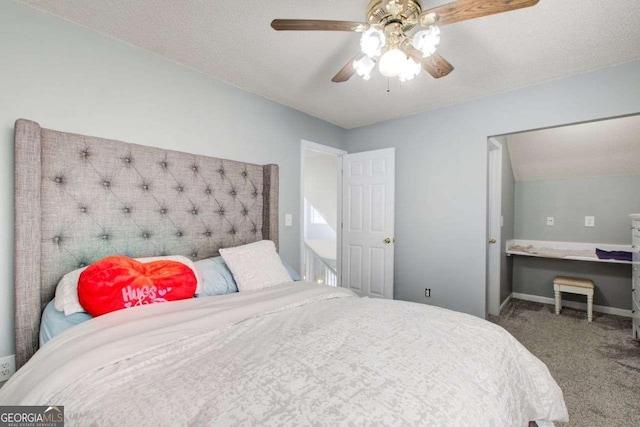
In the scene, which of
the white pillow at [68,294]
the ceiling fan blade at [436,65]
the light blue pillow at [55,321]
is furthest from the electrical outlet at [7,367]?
the ceiling fan blade at [436,65]

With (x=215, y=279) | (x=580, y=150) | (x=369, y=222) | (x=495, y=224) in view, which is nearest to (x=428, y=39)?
(x=215, y=279)

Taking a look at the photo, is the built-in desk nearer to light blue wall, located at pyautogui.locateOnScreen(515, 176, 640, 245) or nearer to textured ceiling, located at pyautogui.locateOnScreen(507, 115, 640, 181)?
light blue wall, located at pyautogui.locateOnScreen(515, 176, 640, 245)

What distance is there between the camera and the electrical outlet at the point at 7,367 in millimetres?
1310

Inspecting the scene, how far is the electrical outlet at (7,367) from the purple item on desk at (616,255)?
498 cm

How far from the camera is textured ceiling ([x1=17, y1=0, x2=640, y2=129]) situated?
1.44 metres

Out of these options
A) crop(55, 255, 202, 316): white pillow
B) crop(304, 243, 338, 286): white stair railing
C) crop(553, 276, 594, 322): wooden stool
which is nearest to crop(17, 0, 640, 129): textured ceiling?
crop(55, 255, 202, 316): white pillow

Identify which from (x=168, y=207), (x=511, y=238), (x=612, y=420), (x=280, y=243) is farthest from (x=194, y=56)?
(x=511, y=238)

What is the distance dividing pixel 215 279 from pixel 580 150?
4141mm

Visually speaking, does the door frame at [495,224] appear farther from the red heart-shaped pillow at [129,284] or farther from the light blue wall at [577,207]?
the red heart-shaped pillow at [129,284]

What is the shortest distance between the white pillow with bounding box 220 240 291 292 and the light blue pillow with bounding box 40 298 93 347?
0.74m

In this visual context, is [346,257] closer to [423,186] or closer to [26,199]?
[423,186]

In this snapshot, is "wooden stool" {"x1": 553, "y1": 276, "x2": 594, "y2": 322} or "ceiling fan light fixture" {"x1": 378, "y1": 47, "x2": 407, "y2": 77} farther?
"wooden stool" {"x1": 553, "y1": 276, "x2": 594, "y2": 322}

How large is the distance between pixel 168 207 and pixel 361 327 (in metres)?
1.48

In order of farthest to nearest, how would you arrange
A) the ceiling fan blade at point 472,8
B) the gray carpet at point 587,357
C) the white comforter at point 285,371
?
the gray carpet at point 587,357, the ceiling fan blade at point 472,8, the white comforter at point 285,371
